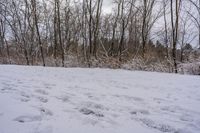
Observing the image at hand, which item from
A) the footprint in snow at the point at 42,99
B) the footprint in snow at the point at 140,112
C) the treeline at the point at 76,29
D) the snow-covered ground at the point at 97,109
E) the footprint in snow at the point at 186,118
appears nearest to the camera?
the snow-covered ground at the point at 97,109

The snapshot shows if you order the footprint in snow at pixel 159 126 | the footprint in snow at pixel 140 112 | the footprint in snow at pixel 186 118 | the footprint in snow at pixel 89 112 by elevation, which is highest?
the footprint in snow at pixel 89 112

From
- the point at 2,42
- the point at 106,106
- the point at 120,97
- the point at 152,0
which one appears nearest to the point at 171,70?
the point at 152,0

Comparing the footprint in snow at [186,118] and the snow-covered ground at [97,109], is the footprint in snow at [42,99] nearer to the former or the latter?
the snow-covered ground at [97,109]

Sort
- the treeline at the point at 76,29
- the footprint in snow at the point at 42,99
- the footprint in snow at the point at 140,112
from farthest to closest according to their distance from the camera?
the treeline at the point at 76,29 → the footprint in snow at the point at 42,99 → the footprint in snow at the point at 140,112

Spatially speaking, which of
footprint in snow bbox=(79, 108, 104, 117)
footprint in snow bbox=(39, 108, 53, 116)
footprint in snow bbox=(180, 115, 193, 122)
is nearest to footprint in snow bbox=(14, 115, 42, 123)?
footprint in snow bbox=(39, 108, 53, 116)

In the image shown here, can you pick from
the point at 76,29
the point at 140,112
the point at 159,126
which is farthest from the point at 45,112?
the point at 76,29

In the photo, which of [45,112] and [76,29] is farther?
[76,29]

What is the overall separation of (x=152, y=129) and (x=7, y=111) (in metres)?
1.87

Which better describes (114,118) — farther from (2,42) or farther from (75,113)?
(2,42)

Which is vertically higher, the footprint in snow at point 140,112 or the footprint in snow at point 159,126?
the footprint in snow at point 140,112

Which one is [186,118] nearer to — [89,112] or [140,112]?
[140,112]

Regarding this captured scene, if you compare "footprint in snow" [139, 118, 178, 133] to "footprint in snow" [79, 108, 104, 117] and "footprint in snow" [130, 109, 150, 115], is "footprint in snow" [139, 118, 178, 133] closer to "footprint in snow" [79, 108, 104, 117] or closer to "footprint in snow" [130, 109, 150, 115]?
"footprint in snow" [130, 109, 150, 115]

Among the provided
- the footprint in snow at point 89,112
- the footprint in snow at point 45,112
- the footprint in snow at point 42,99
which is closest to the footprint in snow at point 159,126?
the footprint in snow at point 89,112

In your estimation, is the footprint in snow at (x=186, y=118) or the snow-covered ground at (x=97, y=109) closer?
the snow-covered ground at (x=97, y=109)
